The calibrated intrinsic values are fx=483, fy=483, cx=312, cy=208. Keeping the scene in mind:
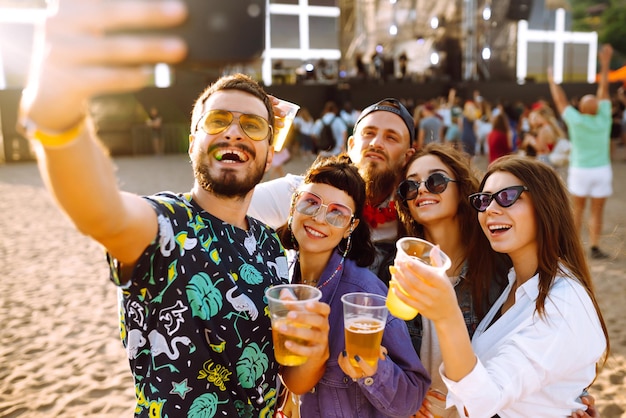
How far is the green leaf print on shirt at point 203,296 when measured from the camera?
4.22ft

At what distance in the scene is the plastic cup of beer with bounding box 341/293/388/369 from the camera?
Result: 137 centimetres

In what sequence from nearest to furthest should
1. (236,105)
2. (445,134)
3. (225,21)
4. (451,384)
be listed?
(451,384) → (236,105) → (225,21) → (445,134)

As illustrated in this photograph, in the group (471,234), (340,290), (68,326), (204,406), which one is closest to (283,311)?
(204,406)

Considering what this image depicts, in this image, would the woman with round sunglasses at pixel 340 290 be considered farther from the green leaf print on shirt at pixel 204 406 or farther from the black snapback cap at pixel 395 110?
the black snapback cap at pixel 395 110

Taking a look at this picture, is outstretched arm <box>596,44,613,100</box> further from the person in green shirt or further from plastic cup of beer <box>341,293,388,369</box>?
plastic cup of beer <box>341,293,388,369</box>

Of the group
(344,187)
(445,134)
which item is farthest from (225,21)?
(445,134)

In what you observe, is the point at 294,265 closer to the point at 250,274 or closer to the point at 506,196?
the point at 250,274

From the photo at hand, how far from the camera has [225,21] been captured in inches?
227

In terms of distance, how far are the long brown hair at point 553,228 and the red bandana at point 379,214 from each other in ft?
2.50

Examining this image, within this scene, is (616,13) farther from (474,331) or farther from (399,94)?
(474,331)

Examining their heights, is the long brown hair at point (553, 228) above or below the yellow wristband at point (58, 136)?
below

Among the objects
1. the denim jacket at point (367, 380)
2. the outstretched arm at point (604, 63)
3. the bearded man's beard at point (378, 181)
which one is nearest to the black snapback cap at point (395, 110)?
the bearded man's beard at point (378, 181)

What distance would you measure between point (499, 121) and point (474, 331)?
19.5ft

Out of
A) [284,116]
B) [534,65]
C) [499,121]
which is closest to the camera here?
[284,116]
